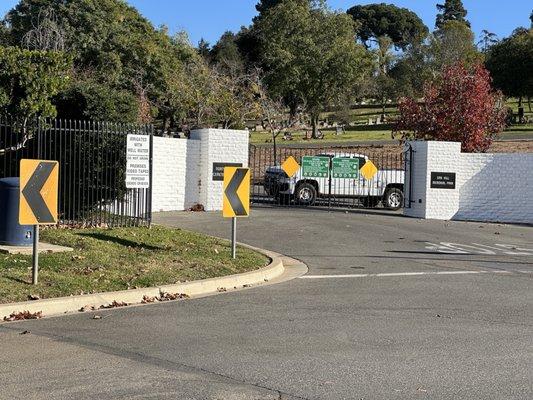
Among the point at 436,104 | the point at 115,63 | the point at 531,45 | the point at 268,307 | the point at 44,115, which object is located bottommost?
the point at 268,307

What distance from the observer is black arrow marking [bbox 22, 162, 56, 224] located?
995cm

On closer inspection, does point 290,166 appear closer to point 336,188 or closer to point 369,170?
point 336,188

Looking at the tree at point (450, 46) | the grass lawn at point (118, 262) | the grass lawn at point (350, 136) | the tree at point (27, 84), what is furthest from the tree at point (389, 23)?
the grass lawn at point (118, 262)

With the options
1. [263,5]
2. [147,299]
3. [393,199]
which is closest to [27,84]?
[147,299]

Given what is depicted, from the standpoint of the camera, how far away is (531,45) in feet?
199

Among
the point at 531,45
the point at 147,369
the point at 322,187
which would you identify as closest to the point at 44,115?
the point at 147,369

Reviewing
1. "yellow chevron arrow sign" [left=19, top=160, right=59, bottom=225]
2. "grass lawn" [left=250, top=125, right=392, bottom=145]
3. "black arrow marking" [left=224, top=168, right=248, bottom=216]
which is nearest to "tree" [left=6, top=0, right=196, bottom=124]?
"grass lawn" [left=250, top=125, right=392, bottom=145]

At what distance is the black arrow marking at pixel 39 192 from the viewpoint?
9953mm

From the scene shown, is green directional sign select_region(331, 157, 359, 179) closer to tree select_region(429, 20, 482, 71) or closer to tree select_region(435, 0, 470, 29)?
tree select_region(429, 20, 482, 71)

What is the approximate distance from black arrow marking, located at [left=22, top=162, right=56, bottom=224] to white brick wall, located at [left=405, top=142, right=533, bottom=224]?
53.0ft

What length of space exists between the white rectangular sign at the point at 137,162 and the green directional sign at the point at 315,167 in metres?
11.1

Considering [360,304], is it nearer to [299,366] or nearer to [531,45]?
[299,366]

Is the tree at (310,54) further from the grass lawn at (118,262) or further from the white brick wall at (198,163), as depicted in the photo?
the grass lawn at (118,262)

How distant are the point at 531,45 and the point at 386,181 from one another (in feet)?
129
